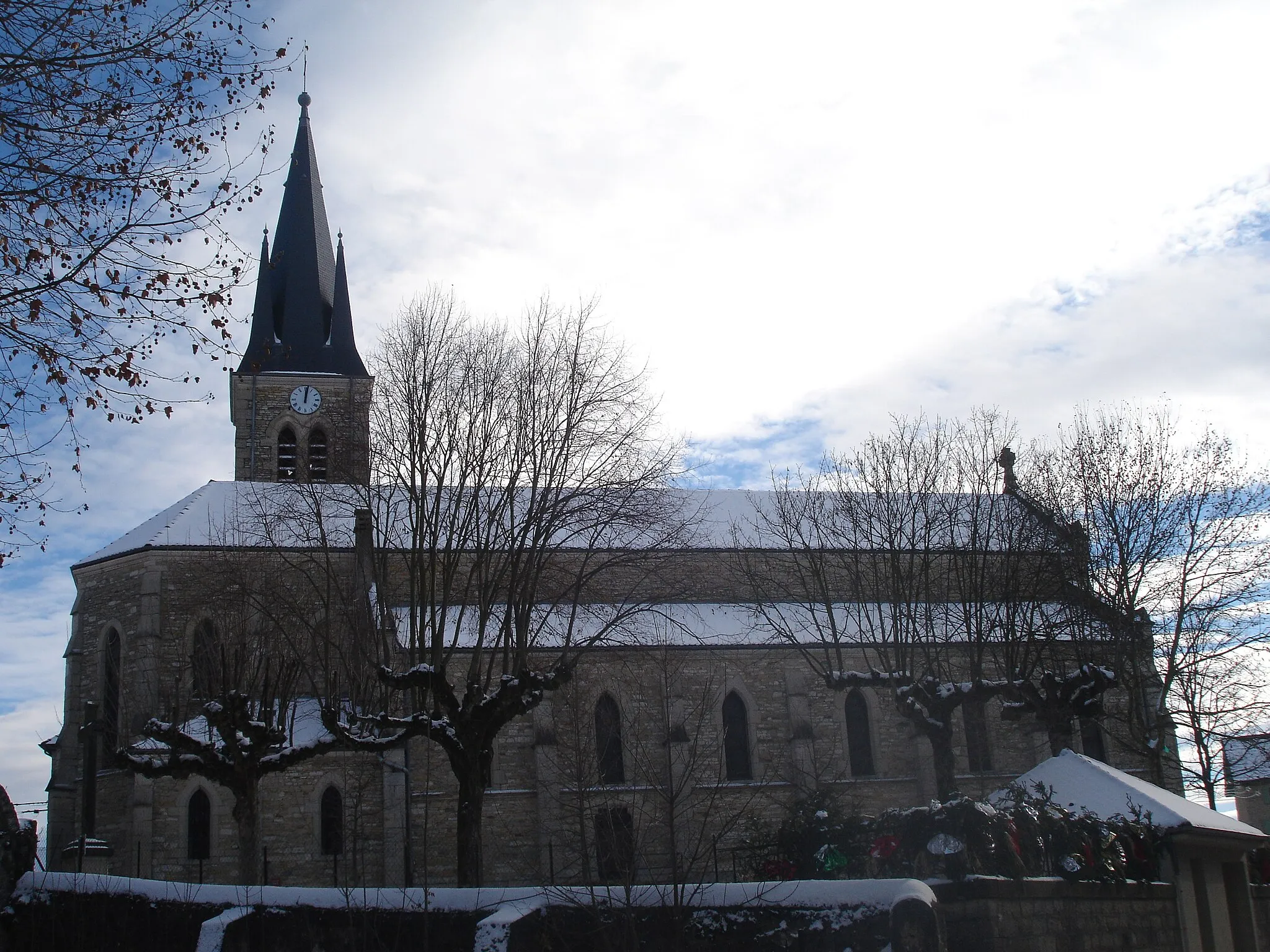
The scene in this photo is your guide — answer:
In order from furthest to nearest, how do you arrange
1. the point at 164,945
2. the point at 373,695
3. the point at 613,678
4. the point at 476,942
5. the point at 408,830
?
the point at 613,678 → the point at 408,830 → the point at 373,695 → the point at 164,945 → the point at 476,942

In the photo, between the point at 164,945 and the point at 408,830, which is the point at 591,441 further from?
the point at 164,945

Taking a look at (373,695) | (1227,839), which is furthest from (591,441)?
(1227,839)

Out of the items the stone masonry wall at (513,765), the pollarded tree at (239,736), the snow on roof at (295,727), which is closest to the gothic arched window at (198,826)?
the stone masonry wall at (513,765)

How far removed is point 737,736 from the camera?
88.3 feet

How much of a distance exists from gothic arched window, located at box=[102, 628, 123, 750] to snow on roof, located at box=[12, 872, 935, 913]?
54.5 feet

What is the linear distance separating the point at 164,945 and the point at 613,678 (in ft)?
54.5

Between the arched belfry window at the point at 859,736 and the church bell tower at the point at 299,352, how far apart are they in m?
15.3

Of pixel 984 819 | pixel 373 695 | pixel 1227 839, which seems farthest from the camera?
pixel 373 695

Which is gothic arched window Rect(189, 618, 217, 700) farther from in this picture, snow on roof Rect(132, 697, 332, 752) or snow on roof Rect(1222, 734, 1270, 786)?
snow on roof Rect(1222, 734, 1270, 786)

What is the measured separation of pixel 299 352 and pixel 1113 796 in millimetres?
28269

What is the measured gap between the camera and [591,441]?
1984cm

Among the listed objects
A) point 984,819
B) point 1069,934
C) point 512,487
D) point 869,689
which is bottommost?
point 1069,934

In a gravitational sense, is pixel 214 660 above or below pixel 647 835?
above

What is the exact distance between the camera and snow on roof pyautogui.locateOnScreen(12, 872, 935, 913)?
930 centimetres
